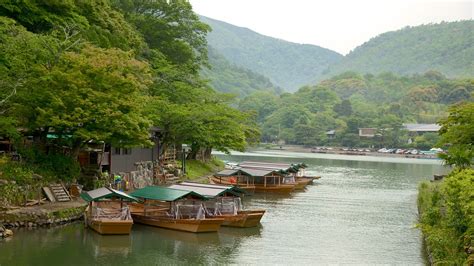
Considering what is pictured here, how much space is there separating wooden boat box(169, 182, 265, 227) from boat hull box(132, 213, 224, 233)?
3.72 ft

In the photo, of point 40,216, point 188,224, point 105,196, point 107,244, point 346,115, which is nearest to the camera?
point 107,244

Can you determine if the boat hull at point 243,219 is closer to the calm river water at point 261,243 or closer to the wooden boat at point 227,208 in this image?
the wooden boat at point 227,208

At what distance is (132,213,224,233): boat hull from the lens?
27592 mm

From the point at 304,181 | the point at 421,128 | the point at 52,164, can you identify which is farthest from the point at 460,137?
the point at 421,128

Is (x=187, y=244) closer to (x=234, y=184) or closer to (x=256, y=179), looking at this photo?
(x=234, y=184)

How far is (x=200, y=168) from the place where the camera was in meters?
57.9

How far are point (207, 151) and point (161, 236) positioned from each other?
38727 mm

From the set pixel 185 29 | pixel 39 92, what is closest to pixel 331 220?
pixel 39 92

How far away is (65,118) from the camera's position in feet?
96.0

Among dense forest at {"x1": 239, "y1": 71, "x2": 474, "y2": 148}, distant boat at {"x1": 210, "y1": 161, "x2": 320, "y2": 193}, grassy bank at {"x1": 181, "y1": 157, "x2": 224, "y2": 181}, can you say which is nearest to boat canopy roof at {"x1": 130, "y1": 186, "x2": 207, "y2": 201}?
distant boat at {"x1": 210, "y1": 161, "x2": 320, "y2": 193}

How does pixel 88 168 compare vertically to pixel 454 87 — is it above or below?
below

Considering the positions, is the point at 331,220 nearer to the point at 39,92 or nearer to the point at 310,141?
the point at 39,92

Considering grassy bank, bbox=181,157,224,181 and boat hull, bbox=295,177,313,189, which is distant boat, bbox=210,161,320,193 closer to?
boat hull, bbox=295,177,313,189

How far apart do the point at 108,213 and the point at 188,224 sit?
12.8 ft
